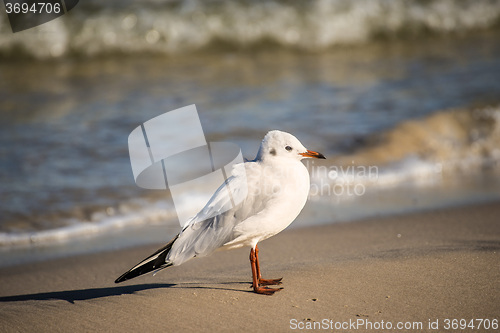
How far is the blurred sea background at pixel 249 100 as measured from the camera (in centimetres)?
586

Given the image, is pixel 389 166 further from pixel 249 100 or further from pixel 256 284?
pixel 256 284

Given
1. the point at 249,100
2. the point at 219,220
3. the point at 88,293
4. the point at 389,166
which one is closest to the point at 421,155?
the point at 389,166

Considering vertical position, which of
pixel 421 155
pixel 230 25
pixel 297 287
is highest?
pixel 230 25

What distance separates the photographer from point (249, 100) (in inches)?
379

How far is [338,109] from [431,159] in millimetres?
2142

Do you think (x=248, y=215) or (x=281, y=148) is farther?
(x=281, y=148)

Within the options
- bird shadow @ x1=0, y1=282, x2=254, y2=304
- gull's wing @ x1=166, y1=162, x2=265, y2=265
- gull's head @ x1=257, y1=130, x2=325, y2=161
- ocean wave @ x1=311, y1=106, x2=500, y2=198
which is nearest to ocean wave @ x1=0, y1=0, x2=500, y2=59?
ocean wave @ x1=311, y1=106, x2=500, y2=198

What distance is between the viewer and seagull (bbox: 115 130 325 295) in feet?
11.2

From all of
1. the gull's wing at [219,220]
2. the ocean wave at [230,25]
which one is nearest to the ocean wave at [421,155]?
the gull's wing at [219,220]

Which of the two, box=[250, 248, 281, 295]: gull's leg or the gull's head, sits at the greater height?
the gull's head

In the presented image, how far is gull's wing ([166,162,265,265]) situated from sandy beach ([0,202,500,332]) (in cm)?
30

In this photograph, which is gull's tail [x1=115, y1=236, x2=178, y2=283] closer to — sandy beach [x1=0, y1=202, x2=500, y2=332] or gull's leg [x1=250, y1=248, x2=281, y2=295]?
sandy beach [x1=0, y1=202, x2=500, y2=332]

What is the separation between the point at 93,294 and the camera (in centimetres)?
388

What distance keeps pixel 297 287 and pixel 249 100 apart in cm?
627
